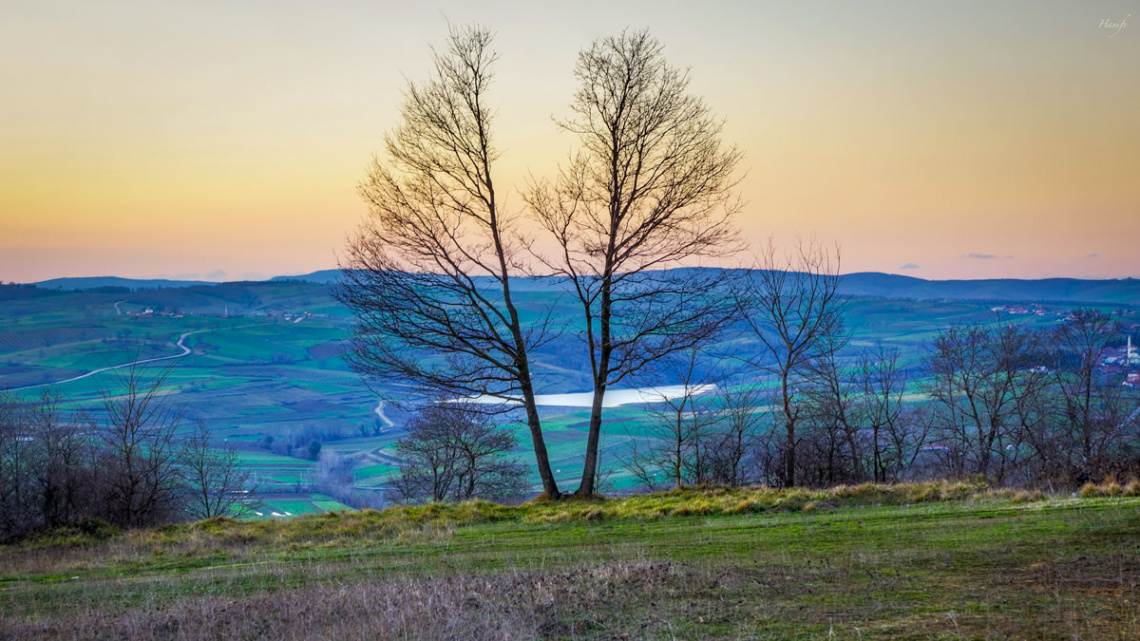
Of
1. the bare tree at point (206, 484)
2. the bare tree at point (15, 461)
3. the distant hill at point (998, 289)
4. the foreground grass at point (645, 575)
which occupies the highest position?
the distant hill at point (998, 289)

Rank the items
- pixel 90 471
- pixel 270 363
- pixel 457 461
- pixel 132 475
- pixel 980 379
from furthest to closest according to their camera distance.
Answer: pixel 270 363 < pixel 457 461 < pixel 980 379 < pixel 90 471 < pixel 132 475

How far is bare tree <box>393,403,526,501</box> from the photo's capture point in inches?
1639

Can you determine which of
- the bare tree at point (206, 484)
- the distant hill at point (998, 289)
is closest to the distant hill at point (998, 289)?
the distant hill at point (998, 289)

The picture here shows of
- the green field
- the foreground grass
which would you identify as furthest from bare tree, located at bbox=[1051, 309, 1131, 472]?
the foreground grass

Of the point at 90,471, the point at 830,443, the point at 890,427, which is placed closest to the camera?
the point at 830,443

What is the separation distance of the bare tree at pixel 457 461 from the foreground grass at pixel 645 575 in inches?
1034

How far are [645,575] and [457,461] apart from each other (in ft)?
116

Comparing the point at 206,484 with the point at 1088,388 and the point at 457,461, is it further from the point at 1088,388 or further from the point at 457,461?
the point at 1088,388

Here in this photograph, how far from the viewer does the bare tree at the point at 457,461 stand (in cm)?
4162

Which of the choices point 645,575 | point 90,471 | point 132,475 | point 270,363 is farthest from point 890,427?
point 270,363

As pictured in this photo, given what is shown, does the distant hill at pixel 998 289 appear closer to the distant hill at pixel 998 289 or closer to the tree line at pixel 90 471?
the distant hill at pixel 998 289

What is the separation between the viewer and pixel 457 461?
43125 mm

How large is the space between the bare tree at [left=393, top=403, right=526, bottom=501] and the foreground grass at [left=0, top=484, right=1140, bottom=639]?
26.3 m

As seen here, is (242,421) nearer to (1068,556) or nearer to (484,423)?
(484,423)
